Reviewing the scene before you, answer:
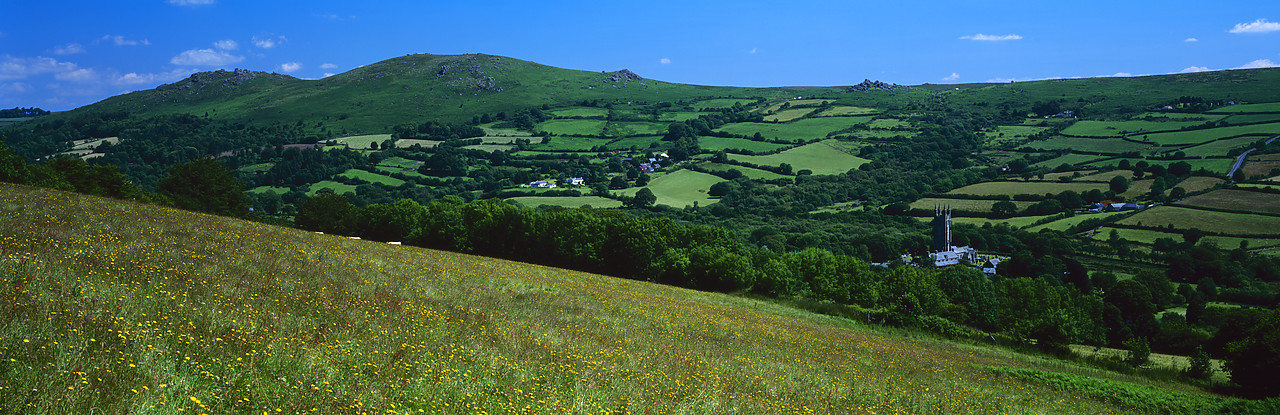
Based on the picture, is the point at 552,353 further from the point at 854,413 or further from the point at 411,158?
the point at 411,158

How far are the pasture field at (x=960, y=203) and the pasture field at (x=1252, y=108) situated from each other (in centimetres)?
9706

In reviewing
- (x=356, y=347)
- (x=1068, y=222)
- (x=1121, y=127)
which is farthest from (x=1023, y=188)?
(x=356, y=347)

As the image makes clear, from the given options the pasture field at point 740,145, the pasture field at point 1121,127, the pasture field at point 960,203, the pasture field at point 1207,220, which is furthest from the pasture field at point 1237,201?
the pasture field at point 740,145

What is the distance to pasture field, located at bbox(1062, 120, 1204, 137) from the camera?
176375 mm

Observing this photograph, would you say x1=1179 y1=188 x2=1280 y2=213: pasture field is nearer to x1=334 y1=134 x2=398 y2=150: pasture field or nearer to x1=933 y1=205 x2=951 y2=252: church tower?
x1=933 y1=205 x2=951 y2=252: church tower

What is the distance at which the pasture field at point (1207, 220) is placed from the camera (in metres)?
97.0

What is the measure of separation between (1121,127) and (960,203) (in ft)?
266

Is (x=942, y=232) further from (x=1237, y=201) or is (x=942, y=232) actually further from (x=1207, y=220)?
(x=1237, y=201)

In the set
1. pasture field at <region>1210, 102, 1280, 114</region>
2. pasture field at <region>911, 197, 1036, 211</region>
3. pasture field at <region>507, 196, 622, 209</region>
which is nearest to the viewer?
pasture field at <region>507, 196, 622, 209</region>

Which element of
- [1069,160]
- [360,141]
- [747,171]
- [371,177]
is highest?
[360,141]

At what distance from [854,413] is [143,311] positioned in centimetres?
1296

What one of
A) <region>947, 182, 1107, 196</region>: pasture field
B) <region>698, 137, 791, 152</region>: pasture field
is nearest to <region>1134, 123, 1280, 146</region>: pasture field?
<region>947, 182, 1107, 196</region>: pasture field

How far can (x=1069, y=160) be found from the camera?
161875mm

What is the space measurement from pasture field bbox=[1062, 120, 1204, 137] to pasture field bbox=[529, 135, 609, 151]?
135028mm
